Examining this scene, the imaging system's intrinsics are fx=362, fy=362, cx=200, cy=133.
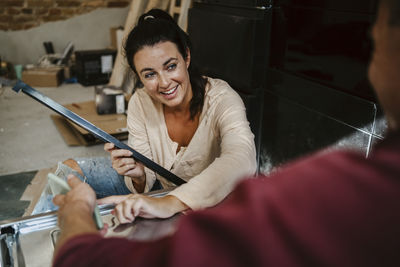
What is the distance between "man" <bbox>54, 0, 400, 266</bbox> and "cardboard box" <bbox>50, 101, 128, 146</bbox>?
2651 millimetres

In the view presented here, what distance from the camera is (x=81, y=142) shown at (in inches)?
119

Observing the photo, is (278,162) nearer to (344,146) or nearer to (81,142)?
(344,146)

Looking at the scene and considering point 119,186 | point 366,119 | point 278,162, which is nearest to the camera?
point 119,186

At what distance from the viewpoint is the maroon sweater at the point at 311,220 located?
0.37 meters

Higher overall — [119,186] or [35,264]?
[35,264]

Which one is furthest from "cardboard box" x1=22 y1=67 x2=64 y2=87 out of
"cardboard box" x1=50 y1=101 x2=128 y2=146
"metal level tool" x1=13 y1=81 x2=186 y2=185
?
"metal level tool" x1=13 y1=81 x2=186 y2=185

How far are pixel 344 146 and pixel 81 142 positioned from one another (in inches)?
Answer: 82.4

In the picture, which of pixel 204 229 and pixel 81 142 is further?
pixel 81 142

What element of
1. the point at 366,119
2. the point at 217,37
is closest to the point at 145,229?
the point at 366,119

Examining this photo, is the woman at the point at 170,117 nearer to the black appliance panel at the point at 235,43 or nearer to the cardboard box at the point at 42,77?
the black appliance panel at the point at 235,43

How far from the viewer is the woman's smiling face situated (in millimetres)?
1404

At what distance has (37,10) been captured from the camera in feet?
16.2

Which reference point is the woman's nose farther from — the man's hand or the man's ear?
the man's hand

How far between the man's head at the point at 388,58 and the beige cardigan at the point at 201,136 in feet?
2.23
